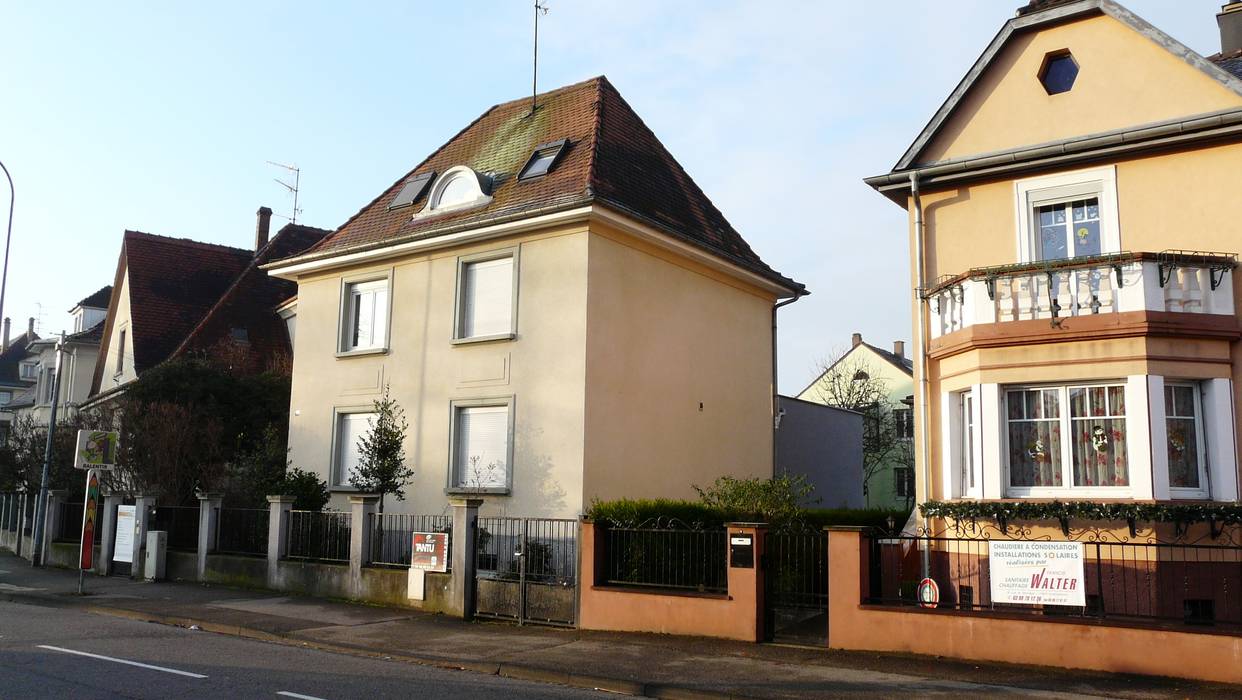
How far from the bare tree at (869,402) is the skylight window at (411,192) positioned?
2979cm

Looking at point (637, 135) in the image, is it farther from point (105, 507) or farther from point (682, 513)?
point (105, 507)

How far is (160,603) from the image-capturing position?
16.4 metres

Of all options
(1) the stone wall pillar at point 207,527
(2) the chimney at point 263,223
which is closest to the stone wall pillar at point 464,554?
(1) the stone wall pillar at point 207,527

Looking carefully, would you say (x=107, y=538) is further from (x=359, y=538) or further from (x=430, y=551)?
(x=430, y=551)

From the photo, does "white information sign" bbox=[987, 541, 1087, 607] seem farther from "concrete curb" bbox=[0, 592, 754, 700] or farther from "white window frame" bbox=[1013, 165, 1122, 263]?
"white window frame" bbox=[1013, 165, 1122, 263]

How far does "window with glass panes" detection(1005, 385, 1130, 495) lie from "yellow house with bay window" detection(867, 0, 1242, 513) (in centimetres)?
2

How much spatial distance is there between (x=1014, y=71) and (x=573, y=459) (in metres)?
9.27

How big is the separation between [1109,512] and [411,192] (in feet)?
51.0

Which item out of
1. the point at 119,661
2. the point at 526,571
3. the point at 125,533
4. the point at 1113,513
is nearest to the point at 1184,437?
the point at 1113,513

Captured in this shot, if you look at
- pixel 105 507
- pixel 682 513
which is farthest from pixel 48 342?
pixel 682 513

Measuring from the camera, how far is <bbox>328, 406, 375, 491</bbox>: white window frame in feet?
67.8

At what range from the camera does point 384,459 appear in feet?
59.6

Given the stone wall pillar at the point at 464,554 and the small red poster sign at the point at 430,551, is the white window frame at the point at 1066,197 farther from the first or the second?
the small red poster sign at the point at 430,551

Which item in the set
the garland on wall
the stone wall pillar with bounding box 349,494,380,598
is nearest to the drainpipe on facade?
the garland on wall
